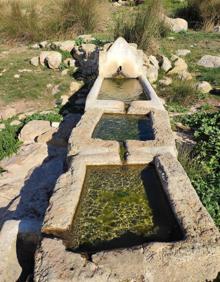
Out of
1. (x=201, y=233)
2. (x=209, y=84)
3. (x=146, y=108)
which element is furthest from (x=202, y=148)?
(x=209, y=84)

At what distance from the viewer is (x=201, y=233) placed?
9.71 ft

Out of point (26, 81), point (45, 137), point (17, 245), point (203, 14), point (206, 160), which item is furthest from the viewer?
point (203, 14)

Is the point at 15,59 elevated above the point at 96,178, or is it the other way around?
the point at 96,178

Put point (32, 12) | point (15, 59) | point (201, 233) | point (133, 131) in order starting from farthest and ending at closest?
1. point (32, 12)
2. point (15, 59)
3. point (133, 131)
4. point (201, 233)

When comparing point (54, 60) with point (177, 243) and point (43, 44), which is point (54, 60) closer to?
point (43, 44)

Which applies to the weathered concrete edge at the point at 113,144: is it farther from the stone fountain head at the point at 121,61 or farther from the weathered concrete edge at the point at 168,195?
the stone fountain head at the point at 121,61

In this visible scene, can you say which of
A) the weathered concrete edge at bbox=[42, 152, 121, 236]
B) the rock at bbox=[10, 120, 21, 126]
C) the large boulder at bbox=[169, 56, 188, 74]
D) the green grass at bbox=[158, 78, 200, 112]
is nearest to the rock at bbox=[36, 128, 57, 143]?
the rock at bbox=[10, 120, 21, 126]

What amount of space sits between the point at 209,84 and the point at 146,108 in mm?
2753

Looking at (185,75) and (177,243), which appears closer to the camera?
(177,243)

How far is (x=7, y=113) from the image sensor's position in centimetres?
656

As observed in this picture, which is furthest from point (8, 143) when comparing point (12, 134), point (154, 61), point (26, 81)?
point (154, 61)

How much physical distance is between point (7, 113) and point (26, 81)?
1406mm

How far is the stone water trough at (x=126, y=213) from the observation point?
271 cm

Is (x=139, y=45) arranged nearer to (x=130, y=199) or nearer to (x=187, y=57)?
(x=187, y=57)
